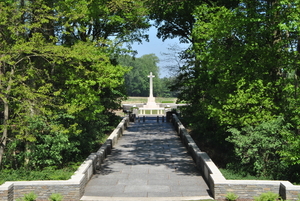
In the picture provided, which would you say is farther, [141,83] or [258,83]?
[141,83]

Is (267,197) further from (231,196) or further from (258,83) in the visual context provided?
(258,83)

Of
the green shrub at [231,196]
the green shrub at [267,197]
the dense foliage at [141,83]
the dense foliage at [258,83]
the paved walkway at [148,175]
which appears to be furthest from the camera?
the dense foliage at [141,83]

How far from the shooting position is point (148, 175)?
13438mm

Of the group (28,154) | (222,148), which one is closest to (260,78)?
(222,148)

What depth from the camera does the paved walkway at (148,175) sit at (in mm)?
11077

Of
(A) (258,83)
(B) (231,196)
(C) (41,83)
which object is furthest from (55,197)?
(A) (258,83)

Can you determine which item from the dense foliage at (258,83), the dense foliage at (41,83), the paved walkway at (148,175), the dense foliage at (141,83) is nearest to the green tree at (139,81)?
the dense foliage at (141,83)

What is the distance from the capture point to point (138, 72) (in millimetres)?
111312

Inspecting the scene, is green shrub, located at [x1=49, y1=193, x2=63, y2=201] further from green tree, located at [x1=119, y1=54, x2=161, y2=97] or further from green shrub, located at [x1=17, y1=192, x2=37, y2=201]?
green tree, located at [x1=119, y1=54, x2=161, y2=97]

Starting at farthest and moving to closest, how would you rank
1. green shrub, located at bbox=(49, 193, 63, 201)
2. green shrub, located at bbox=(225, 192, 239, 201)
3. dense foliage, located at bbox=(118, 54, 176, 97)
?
1. dense foliage, located at bbox=(118, 54, 176, 97)
2. green shrub, located at bbox=(225, 192, 239, 201)
3. green shrub, located at bbox=(49, 193, 63, 201)

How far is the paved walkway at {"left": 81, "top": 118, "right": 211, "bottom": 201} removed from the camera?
36.3ft

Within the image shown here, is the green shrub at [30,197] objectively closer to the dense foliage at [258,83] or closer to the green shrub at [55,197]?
the green shrub at [55,197]

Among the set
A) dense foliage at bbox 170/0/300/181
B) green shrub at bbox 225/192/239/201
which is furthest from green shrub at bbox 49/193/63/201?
dense foliage at bbox 170/0/300/181

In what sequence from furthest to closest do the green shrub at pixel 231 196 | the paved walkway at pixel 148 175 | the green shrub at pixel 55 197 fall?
the paved walkway at pixel 148 175 < the green shrub at pixel 231 196 < the green shrub at pixel 55 197
